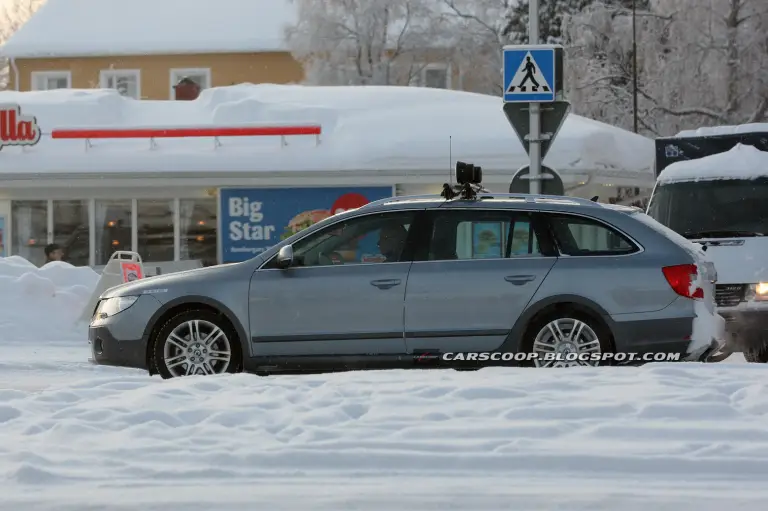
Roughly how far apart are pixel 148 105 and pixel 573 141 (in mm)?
9994

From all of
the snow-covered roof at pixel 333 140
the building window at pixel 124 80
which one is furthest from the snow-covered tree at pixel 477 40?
the snow-covered roof at pixel 333 140

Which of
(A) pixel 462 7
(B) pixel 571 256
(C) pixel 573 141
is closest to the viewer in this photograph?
(B) pixel 571 256

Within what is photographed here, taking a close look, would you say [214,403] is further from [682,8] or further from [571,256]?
[682,8]

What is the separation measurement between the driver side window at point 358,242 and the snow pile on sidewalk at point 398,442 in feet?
4.94

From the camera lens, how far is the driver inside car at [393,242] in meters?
10.4

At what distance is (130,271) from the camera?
692 inches

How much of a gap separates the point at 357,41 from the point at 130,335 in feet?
95.0

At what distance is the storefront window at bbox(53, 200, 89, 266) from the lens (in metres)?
26.5

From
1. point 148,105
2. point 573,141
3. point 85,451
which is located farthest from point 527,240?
point 148,105

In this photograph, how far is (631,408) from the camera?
7.82m

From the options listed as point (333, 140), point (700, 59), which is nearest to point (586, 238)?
point (333, 140)

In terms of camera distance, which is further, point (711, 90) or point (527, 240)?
point (711, 90)

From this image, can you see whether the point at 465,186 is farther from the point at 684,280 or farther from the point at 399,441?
the point at 399,441

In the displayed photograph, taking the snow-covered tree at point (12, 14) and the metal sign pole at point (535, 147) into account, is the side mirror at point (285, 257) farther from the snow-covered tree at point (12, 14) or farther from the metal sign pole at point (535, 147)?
the snow-covered tree at point (12, 14)
